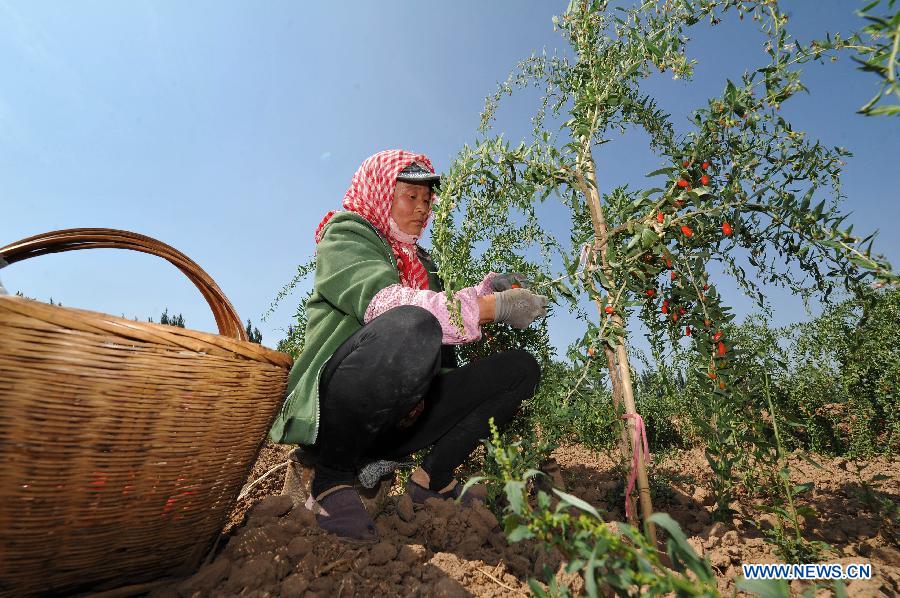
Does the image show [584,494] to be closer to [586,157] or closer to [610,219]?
[610,219]

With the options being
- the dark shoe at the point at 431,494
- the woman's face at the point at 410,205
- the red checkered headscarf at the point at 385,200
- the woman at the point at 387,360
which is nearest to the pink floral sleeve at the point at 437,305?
the woman at the point at 387,360

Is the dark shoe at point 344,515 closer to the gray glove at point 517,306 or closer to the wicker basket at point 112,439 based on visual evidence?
the wicker basket at point 112,439

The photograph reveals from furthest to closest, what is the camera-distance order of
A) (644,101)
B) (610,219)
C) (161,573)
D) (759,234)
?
(644,101), (610,219), (759,234), (161,573)

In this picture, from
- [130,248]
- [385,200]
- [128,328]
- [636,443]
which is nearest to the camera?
[128,328]

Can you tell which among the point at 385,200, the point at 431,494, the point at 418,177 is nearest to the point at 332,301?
the point at 385,200

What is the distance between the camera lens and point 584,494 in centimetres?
212

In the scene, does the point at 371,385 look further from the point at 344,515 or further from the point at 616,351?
the point at 616,351

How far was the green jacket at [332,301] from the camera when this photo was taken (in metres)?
1.87

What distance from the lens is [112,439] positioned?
1.01 meters

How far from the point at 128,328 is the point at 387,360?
939 mm

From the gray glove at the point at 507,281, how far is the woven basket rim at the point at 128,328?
1116 millimetres

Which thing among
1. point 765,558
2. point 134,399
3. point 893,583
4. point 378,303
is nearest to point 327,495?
point 378,303

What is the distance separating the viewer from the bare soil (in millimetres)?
1280

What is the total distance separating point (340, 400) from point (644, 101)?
1.73m
